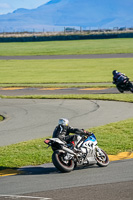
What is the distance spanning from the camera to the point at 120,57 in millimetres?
65938

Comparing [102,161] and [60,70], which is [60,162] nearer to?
[102,161]

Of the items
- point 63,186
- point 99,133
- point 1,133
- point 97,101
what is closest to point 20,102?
point 97,101

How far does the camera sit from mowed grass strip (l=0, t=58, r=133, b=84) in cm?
4359

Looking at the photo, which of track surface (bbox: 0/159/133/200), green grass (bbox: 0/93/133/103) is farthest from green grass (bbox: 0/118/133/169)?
green grass (bbox: 0/93/133/103)

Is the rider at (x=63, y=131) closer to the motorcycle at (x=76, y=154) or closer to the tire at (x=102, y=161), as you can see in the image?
the motorcycle at (x=76, y=154)

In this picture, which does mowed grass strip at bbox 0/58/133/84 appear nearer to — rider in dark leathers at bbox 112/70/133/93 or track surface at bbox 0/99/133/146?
rider in dark leathers at bbox 112/70/133/93

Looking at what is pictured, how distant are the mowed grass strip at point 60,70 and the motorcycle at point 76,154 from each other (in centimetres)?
2750

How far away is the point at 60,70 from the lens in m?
52.7

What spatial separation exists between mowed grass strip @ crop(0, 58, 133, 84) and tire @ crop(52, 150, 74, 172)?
2839 cm

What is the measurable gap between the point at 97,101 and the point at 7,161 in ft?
48.2

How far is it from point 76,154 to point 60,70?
40.3 metres

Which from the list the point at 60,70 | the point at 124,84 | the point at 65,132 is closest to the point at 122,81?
the point at 124,84

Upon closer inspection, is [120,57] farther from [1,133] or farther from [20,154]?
[20,154]

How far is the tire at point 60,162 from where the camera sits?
39.7 feet
